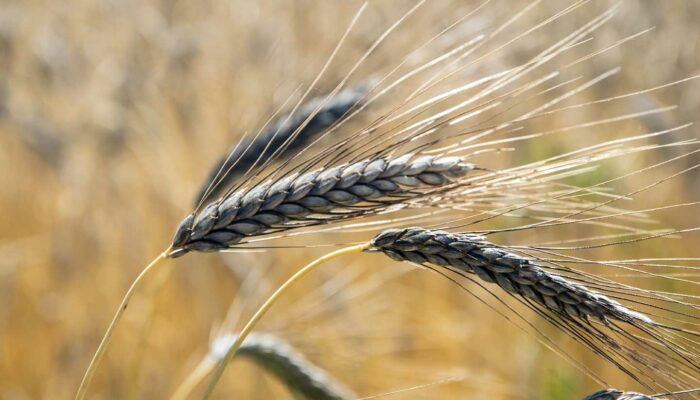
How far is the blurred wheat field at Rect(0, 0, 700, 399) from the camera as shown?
2.10 meters

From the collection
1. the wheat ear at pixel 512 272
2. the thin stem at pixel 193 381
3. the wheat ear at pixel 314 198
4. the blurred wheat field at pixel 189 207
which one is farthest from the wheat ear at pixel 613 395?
the blurred wheat field at pixel 189 207

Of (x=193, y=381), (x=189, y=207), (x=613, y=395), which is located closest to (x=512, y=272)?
(x=613, y=395)

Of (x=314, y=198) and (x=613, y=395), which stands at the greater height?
(x=314, y=198)

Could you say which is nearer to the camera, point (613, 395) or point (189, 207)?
point (613, 395)

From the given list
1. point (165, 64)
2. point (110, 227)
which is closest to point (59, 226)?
point (110, 227)

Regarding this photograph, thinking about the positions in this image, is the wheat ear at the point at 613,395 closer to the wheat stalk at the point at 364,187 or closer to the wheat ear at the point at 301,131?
the wheat stalk at the point at 364,187

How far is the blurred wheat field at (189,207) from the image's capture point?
210 cm

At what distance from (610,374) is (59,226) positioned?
1.70 m

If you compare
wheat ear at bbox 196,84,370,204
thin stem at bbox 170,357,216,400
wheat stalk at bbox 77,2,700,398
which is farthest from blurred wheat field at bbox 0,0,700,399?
wheat stalk at bbox 77,2,700,398

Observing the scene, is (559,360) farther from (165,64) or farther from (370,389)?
(165,64)

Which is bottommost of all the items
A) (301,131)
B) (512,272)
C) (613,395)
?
(613,395)

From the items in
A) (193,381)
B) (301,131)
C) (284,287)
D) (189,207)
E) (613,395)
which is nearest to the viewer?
(613,395)

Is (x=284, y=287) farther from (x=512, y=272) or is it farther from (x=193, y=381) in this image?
(x=193, y=381)

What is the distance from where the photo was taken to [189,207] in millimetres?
2367
